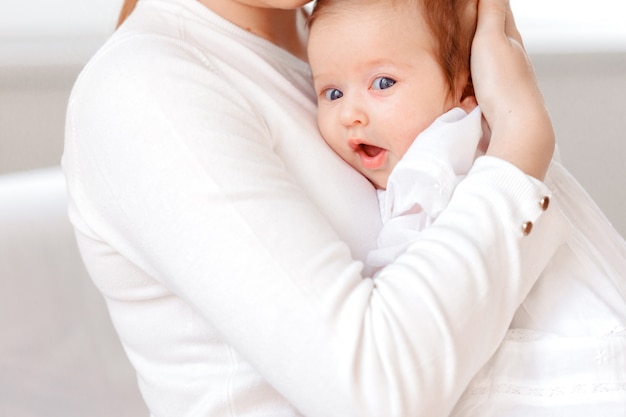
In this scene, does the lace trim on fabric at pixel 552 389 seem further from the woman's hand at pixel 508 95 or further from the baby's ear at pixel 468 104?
the baby's ear at pixel 468 104

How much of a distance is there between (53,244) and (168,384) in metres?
0.62

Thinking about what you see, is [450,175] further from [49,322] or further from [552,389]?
[49,322]

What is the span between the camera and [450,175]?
1.12 m

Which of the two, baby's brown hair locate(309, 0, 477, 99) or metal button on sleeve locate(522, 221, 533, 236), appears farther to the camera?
baby's brown hair locate(309, 0, 477, 99)

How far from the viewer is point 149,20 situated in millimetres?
1164

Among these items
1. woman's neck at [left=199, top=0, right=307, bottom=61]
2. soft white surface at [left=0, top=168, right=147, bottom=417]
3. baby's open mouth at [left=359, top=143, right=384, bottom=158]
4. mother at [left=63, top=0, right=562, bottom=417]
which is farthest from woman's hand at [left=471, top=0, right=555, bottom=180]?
soft white surface at [left=0, top=168, right=147, bottom=417]

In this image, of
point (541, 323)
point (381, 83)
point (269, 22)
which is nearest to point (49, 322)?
point (269, 22)

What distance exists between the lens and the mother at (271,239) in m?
0.95

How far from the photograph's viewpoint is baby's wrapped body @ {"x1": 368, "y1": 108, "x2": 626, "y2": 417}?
1.11m

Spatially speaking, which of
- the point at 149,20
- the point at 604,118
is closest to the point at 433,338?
the point at 149,20

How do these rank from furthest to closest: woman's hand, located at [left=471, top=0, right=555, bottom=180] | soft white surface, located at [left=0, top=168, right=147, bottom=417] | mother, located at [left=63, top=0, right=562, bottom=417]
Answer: soft white surface, located at [left=0, top=168, right=147, bottom=417] < woman's hand, located at [left=471, top=0, right=555, bottom=180] < mother, located at [left=63, top=0, right=562, bottom=417]

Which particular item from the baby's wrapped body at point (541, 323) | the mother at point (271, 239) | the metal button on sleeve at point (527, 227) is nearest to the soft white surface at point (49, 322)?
the mother at point (271, 239)

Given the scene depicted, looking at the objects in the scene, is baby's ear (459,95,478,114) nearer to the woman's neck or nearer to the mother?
the mother

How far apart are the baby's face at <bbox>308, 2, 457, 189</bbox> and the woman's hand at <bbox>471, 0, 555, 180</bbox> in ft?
0.22
